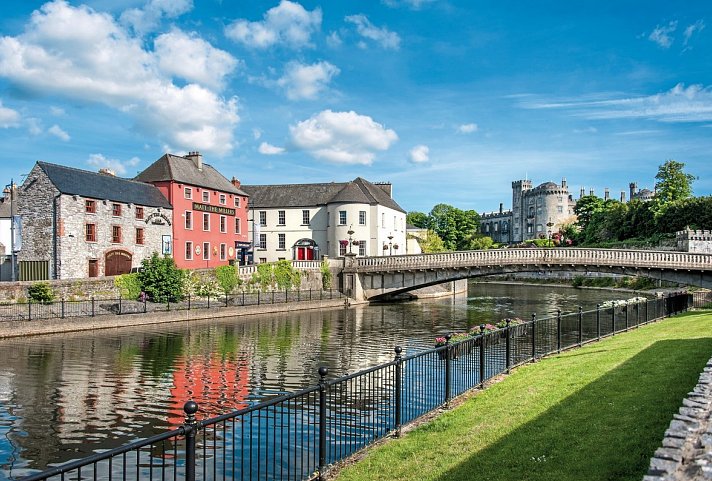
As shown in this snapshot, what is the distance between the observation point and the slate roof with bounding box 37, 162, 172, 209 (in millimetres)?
41469

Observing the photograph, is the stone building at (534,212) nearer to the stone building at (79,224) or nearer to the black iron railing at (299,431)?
the stone building at (79,224)

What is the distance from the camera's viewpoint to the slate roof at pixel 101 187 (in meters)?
41.5

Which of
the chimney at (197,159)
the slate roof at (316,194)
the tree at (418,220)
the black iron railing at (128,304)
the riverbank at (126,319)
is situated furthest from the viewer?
the tree at (418,220)

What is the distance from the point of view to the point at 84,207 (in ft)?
139

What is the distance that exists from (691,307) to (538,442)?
31920mm

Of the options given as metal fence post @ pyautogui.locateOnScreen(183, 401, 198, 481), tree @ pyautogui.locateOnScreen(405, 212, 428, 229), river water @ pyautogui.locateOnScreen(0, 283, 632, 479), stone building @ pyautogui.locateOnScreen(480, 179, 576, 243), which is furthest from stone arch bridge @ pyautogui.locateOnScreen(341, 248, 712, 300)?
stone building @ pyautogui.locateOnScreen(480, 179, 576, 243)

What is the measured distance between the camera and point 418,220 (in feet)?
498

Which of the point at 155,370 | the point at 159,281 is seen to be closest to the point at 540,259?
the point at 159,281

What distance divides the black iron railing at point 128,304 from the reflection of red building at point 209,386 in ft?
39.7

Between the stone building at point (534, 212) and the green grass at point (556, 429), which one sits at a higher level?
the stone building at point (534, 212)

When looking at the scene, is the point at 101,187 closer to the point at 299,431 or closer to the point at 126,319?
the point at 126,319

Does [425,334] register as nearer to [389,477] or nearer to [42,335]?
[42,335]

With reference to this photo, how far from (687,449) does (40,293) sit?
35.2 m

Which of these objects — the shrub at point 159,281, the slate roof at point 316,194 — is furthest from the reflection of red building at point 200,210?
the slate roof at point 316,194
